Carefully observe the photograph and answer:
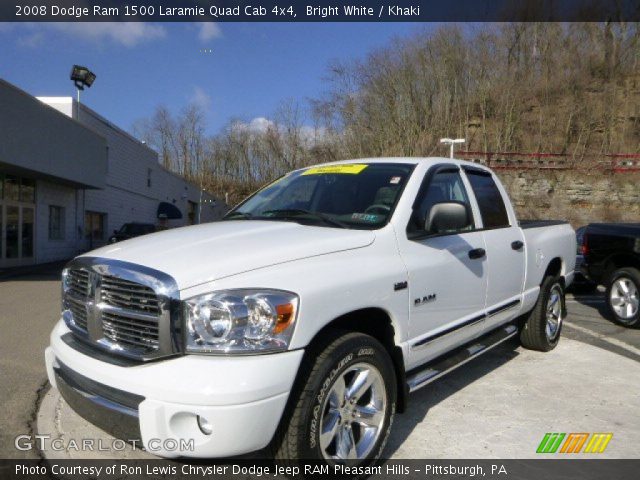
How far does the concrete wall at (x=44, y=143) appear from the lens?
573 inches

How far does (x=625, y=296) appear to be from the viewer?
7168 millimetres

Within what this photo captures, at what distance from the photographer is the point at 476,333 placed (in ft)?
13.0

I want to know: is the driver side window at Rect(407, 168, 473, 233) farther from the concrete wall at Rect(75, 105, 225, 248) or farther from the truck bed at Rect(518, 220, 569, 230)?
the concrete wall at Rect(75, 105, 225, 248)

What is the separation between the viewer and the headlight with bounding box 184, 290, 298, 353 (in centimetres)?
230

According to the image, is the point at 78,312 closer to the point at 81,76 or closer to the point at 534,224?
the point at 534,224

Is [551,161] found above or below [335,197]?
above

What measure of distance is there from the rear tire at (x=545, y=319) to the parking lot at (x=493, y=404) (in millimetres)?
133

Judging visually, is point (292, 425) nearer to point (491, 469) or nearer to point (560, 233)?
point (491, 469)

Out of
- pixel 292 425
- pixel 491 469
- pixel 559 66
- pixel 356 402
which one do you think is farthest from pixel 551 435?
pixel 559 66

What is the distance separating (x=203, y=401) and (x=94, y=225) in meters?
24.7

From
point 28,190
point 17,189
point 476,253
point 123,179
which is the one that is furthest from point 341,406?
point 123,179

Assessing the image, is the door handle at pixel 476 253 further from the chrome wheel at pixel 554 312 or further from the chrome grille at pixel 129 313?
the chrome grille at pixel 129 313

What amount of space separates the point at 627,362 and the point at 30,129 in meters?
16.8

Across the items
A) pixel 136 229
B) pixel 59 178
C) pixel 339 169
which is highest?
pixel 59 178
